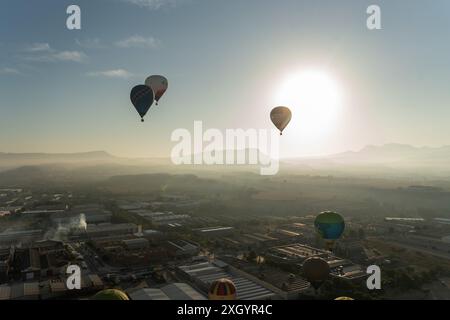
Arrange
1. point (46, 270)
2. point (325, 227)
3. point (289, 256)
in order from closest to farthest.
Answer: point (325, 227)
point (46, 270)
point (289, 256)

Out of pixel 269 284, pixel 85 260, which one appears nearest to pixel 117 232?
pixel 85 260

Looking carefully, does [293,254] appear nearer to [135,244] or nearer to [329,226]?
[329,226]

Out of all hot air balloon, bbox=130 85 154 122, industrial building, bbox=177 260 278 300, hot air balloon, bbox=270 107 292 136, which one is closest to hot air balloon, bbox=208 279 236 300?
industrial building, bbox=177 260 278 300

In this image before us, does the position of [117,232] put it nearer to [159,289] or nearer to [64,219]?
[64,219]

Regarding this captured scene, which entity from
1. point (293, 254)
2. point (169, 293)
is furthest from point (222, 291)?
point (293, 254)

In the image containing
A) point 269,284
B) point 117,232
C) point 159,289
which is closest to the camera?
point 159,289

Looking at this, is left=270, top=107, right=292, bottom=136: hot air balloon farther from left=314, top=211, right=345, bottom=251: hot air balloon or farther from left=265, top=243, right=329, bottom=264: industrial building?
left=265, top=243, right=329, bottom=264: industrial building
